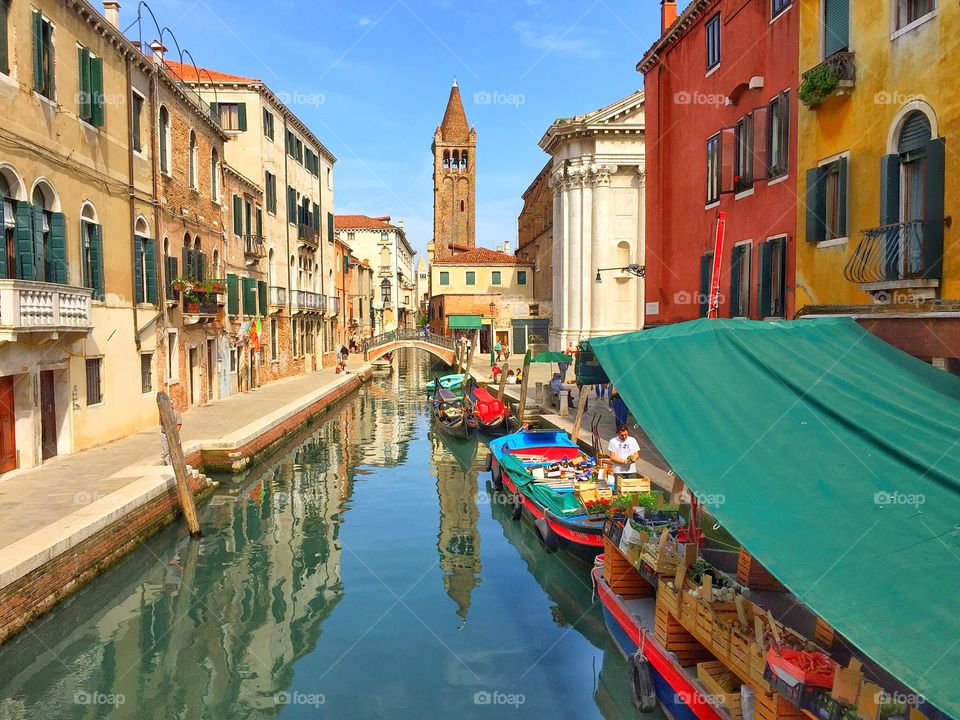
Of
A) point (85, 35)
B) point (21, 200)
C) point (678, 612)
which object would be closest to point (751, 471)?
point (678, 612)

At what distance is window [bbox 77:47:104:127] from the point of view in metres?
14.3

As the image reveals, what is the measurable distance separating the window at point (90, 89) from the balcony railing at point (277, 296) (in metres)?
15.4

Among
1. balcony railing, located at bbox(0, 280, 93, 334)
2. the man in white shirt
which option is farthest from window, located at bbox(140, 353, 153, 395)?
the man in white shirt

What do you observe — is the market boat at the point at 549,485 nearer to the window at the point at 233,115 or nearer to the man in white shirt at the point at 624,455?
the man in white shirt at the point at 624,455

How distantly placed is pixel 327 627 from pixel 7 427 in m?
7.31

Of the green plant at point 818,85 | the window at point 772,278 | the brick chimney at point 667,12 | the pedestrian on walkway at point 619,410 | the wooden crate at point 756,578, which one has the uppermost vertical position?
the brick chimney at point 667,12

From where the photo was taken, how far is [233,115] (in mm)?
28656

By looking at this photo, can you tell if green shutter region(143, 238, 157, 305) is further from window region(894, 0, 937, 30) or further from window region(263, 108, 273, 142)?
window region(894, 0, 937, 30)

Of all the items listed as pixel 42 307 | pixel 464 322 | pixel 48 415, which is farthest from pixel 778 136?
pixel 464 322

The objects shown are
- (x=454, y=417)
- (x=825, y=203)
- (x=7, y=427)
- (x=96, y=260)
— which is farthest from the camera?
(x=454, y=417)

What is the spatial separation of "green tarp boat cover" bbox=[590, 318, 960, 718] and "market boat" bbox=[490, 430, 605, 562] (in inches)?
147

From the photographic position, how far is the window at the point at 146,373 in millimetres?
17453

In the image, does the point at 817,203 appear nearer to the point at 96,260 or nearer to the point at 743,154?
the point at 743,154

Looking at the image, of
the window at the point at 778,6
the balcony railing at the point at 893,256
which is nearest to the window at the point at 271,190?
the window at the point at 778,6
